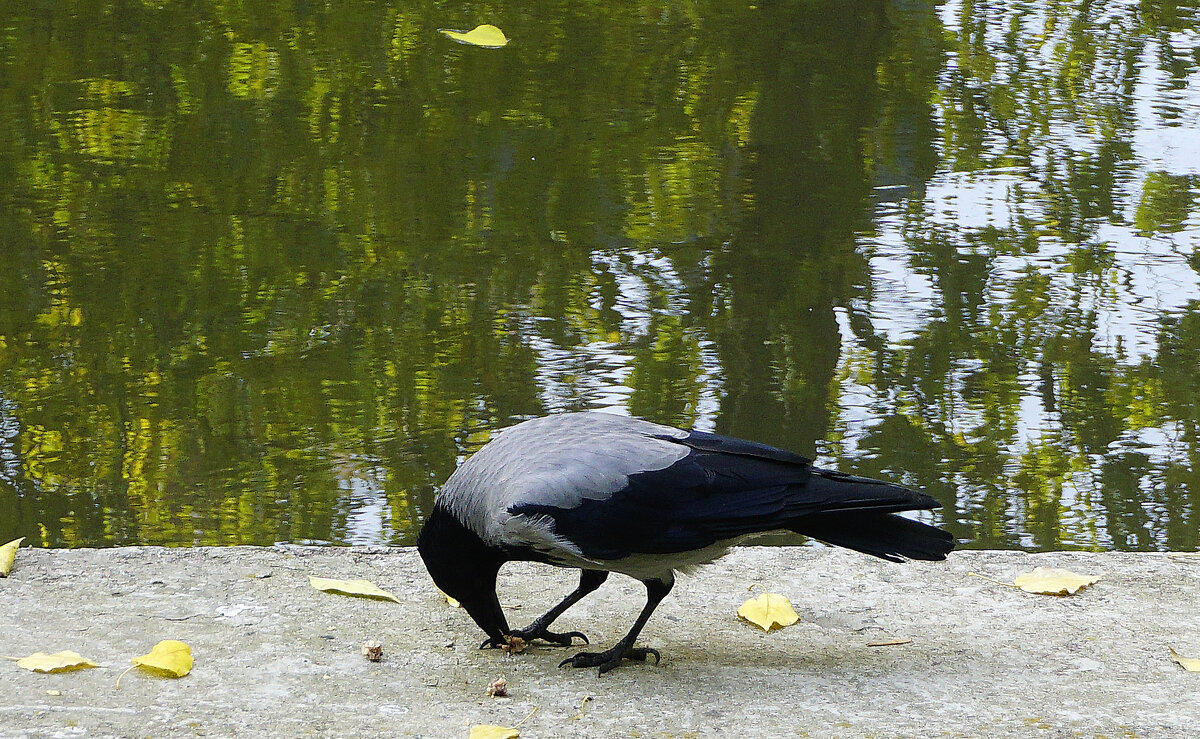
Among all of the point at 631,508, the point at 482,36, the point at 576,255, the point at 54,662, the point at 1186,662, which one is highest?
the point at 482,36

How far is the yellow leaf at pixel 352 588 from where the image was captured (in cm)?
298

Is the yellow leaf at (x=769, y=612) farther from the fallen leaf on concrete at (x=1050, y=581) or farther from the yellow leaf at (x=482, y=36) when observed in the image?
the yellow leaf at (x=482, y=36)

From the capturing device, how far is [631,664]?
275 centimetres

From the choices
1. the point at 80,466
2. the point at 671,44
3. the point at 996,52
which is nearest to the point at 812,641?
the point at 80,466

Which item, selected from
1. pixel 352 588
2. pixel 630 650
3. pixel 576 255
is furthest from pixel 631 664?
pixel 576 255

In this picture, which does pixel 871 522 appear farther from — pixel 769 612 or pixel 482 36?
pixel 482 36

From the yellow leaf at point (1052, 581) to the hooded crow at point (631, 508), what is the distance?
546mm

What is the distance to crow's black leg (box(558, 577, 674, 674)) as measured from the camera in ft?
8.80

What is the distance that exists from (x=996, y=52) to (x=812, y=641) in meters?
5.70

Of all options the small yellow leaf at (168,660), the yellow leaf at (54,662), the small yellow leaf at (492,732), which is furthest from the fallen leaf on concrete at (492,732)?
the yellow leaf at (54,662)

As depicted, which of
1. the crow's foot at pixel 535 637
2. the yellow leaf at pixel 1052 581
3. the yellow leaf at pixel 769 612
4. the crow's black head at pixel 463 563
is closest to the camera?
the crow's black head at pixel 463 563

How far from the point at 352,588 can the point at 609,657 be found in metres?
0.67

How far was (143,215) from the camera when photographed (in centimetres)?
545

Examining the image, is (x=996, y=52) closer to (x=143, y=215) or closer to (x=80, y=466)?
(x=143, y=215)
